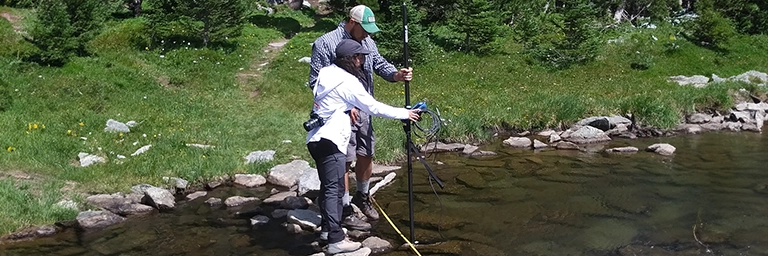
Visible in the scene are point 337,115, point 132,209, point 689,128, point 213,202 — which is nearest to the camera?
point 337,115

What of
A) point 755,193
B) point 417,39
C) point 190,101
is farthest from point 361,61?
point 417,39

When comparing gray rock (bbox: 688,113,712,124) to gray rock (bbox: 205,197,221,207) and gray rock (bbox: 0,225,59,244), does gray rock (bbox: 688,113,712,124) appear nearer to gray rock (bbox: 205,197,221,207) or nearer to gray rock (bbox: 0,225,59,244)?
gray rock (bbox: 205,197,221,207)

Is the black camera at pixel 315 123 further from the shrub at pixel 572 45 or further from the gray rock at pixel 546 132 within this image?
the shrub at pixel 572 45

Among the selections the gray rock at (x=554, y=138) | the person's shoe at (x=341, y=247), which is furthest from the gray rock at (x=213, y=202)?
the gray rock at (x=554, y=138)

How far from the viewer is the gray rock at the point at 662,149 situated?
1360 cm

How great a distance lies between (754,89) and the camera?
20.3m

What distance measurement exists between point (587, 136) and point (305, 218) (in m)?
8.77

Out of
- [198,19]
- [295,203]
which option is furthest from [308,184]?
[198,19]

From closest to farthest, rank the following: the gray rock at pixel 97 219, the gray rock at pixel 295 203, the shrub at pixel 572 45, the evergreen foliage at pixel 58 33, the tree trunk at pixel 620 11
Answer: the gray rock at pixel 97 219
the gray rock at pixel 295 203
the evergreen foliage at pixel 58 33
the shrub at pixel 572 45
the tree trunk at pixel 620 11

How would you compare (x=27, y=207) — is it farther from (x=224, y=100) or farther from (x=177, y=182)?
(x=224, y=100)

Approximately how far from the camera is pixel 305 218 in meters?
8.72

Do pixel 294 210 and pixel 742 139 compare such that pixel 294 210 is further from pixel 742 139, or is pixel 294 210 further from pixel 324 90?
pixel 742 139

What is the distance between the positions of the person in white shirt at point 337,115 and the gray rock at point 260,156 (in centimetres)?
458

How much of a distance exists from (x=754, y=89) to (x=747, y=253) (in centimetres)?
1489
